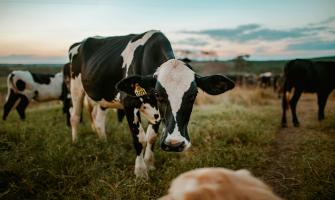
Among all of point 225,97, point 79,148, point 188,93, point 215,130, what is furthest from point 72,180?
point 225,97

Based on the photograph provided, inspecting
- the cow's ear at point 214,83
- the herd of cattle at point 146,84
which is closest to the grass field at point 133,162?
the herd of cattle at point 146,84

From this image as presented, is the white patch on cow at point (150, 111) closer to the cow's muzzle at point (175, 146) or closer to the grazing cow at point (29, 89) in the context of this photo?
the cow's muzzle at point (175, 146)

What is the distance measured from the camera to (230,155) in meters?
4.48

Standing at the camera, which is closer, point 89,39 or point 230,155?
point 230,155

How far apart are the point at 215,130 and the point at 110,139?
1974 millimetres

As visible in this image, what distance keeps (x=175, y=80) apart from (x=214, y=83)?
2.02 feet

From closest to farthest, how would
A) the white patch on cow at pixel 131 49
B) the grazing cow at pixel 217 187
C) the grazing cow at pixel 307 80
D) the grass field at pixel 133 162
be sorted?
the grazing cow at pixel 217 187, the grass field at pixel 133 162, the white patch on cow at pixel 131 49, the grazing cow at pixel 307 80

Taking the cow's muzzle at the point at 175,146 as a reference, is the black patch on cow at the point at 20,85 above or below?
Result: below

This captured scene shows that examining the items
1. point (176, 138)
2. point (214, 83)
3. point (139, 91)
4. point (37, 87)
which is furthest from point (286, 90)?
point (37, 87)

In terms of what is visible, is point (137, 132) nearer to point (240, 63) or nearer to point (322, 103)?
point (322, 103)

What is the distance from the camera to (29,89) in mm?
11734

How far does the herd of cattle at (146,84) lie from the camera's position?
349 cm

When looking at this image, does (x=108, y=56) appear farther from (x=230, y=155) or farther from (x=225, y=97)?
(x=225, y=97)

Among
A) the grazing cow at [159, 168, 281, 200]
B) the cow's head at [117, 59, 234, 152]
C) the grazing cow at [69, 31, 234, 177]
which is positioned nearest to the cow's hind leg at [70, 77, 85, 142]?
the grazing cow at [69, 31, 234, 177]
